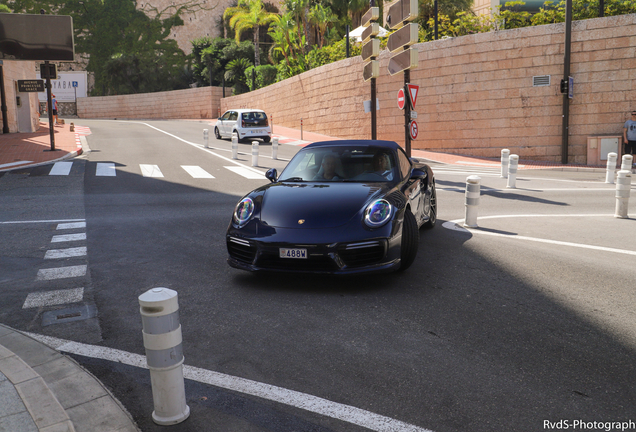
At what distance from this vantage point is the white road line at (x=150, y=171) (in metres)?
16.3

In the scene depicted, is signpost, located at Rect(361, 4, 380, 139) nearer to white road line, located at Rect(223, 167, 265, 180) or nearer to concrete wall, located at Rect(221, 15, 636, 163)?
white road line, located at Rect(223, 167, 265, 180)

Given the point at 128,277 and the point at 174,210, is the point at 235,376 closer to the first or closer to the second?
the point at 128,277

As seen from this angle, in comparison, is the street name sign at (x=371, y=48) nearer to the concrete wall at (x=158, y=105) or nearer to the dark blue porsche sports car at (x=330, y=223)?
the dark blue porsche sports car at (x=330, y=223)

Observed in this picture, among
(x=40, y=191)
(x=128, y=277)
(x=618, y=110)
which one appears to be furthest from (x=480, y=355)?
(x=618, y=110)

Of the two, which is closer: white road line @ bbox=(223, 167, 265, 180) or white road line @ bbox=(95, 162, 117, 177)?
white road line @ bbox=(223, 167, 265, 180)

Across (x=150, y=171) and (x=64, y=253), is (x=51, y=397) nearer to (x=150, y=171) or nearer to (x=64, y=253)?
(x=64, y=253)

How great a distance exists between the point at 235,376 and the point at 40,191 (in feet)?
36.8

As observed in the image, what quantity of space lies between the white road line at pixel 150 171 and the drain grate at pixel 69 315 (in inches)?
456

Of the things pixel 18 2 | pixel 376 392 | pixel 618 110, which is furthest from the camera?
pixel 18 2

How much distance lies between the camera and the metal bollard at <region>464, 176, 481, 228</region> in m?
8.46

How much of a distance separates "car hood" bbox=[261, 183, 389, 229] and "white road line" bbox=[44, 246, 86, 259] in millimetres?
2699

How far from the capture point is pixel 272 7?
62000mm

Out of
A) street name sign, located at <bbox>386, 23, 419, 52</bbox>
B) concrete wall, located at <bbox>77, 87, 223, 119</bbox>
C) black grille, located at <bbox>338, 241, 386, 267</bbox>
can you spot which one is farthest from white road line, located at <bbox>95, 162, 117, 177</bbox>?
concrete wall, located at <bbox>77, 87, 223, 119</bbox>

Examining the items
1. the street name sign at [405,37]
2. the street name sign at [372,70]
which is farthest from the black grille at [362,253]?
the street name sign at [372,70]
